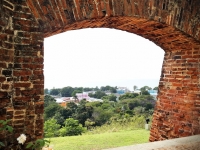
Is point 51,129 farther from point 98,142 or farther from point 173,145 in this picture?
point 173,145

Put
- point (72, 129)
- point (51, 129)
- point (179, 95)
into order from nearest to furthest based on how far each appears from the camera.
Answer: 1. point (179, 95)
2. point (51, 129)
3. point (72, 129)

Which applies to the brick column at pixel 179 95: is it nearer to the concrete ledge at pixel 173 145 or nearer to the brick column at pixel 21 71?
the concrete ledge at pixel 173 145

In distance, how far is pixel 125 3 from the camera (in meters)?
3.09

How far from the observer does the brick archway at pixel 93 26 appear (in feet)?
7.85

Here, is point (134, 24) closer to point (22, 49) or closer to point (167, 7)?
point (167, 7)

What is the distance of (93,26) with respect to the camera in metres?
3.40

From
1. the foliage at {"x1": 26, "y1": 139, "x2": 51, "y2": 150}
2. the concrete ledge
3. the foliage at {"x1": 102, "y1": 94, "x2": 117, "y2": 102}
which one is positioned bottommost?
the concrete ledge

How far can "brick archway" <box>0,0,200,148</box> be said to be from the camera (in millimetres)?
2393

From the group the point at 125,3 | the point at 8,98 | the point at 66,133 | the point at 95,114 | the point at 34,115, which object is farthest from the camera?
the point at 95,114

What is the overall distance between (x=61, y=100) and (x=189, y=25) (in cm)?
998

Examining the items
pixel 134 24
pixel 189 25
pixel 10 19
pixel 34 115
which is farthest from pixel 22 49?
pixel 189 25

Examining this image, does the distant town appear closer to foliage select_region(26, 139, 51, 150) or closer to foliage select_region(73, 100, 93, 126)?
foliage select_region(73, 100, 93, 126)

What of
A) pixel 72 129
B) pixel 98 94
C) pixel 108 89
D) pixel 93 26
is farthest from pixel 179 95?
pixel 108 89

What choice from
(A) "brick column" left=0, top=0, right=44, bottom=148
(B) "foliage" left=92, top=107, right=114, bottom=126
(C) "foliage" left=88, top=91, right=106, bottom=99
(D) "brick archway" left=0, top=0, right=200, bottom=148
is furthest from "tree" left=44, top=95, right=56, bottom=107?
(A) "brick column" left=0, top=0, right=44, bottom=148
